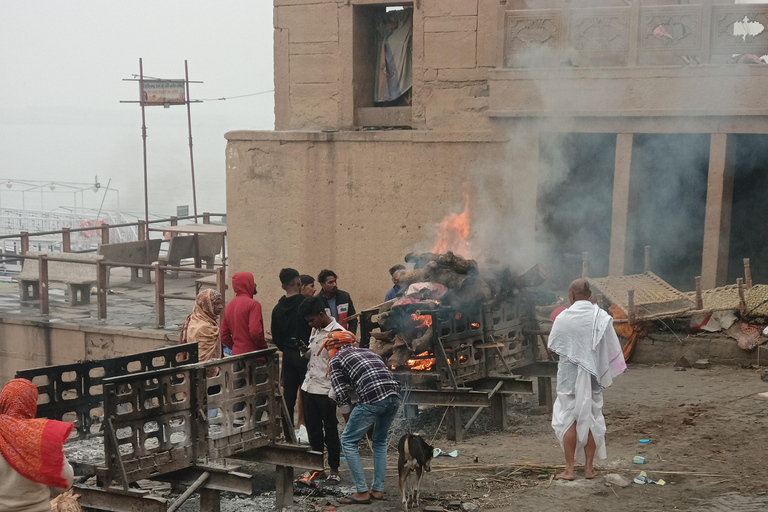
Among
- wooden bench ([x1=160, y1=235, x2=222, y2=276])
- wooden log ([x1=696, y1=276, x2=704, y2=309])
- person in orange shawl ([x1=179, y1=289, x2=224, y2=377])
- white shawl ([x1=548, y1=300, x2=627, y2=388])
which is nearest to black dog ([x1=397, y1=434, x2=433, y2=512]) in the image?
white shawl ([x1=548, y1=300, x2=627, y2=388])

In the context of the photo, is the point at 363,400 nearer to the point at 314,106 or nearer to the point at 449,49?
the point at 449,49

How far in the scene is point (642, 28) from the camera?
1178cm

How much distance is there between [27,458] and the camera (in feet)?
15.2

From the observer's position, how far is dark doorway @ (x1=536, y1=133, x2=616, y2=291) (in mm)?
14303

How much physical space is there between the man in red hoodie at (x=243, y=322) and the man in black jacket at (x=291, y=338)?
0.18 metres

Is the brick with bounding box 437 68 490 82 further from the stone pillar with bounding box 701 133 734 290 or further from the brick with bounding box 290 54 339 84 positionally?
the stone pillar with bounding box 701 133 734 290

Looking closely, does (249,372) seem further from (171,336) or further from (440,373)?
(171,336)

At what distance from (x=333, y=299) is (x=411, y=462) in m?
3.30

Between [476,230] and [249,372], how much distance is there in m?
6.34

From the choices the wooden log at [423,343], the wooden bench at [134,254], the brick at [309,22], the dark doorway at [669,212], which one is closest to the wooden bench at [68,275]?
the wooden bench at [134,254]

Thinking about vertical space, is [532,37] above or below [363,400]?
above

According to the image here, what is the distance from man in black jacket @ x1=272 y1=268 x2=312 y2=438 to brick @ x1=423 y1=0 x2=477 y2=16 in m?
5.94

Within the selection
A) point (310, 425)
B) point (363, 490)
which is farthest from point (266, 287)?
point (363, 490)

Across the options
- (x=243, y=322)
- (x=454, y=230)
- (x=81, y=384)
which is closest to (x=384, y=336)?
(x=243, y=322)
